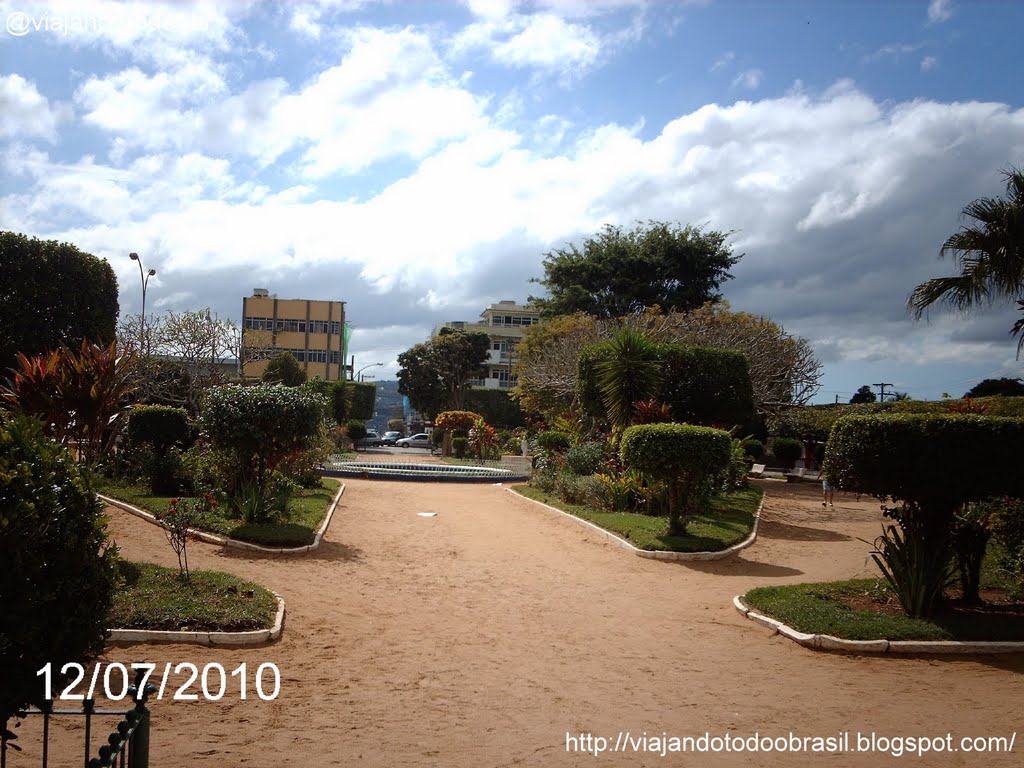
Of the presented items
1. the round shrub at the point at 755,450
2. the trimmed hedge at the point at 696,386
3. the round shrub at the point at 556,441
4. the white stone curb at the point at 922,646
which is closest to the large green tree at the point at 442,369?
the round shrub at the point at 755,450

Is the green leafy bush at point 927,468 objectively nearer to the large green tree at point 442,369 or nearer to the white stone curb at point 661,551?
the white stone curb at point 661,551

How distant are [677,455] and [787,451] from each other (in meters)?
22.9

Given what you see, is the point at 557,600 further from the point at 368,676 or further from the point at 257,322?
the point at 257,322

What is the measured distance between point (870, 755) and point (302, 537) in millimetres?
8929

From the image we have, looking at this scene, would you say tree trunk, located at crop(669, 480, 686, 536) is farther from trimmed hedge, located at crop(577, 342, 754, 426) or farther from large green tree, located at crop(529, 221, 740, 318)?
large green tree, located at crop(529, 221, 740, 318)

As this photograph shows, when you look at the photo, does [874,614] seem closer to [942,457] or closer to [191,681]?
[942,457]

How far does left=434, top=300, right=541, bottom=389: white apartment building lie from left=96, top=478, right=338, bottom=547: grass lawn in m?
56.2

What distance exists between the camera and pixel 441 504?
18.8m

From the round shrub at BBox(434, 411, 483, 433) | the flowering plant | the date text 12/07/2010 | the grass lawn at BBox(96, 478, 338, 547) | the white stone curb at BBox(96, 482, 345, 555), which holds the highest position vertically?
the round shrub at BBox(434, 411, 483, 433)

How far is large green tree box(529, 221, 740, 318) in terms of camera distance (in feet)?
132

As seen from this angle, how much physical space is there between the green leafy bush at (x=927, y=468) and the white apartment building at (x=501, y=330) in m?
62.9

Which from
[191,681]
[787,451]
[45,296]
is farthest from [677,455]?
[787,451]

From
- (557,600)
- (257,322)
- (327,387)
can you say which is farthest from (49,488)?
(257,322)

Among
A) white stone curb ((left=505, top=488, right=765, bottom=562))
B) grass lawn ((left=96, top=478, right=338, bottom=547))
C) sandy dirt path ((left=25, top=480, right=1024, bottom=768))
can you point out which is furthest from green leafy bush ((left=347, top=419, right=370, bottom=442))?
sandy dirt path ((left=25, top=480, right=1024, bottom=768))
